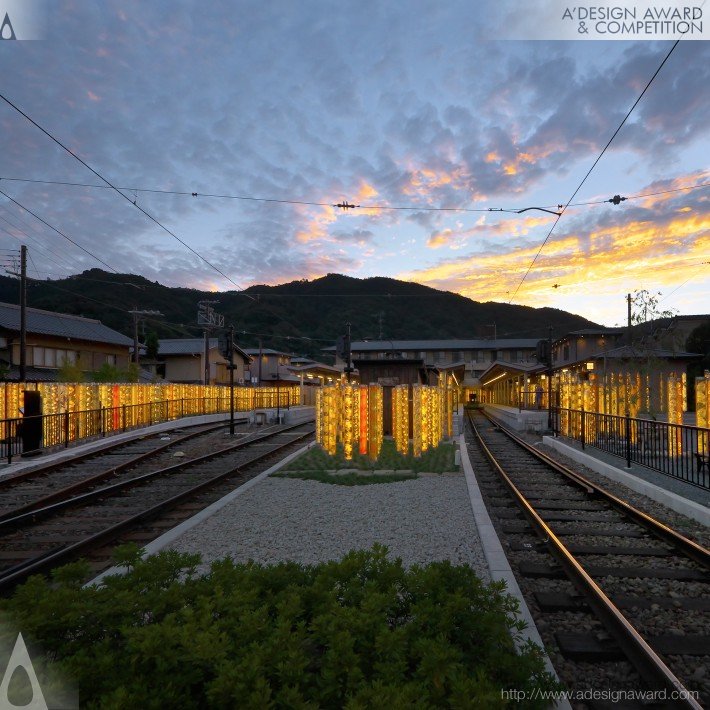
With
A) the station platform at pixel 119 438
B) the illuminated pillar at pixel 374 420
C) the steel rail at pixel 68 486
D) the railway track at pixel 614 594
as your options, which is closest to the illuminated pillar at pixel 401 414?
the illuminated pillar at pixel 374 420

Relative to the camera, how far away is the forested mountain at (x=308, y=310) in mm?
91562

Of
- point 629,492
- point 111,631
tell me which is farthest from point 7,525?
point 629,492

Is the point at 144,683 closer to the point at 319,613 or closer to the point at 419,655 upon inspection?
the point at 319,613

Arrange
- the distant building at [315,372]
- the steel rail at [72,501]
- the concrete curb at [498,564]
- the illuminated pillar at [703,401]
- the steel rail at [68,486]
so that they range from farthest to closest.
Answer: the distant building at [315,372]
the illuminated pillar at [703,401]
the steel rail at [68,486]
the steel rail at [72,501]
the concrete curb at [498,564]

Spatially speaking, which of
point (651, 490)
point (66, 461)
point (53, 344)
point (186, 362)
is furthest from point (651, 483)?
point (186, 362)

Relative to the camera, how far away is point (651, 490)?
10352mm

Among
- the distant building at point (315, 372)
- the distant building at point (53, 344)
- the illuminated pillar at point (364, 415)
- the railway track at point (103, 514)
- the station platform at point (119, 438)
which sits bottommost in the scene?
the station platform at point (119, 438)

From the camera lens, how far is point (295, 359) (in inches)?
3612

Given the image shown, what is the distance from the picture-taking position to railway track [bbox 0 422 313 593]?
681 centimetres

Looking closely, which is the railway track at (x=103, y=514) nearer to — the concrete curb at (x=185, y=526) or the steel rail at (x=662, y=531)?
the concrete curb at (x=185, y=526)

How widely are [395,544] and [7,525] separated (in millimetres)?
6454

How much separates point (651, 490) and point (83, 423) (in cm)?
2111

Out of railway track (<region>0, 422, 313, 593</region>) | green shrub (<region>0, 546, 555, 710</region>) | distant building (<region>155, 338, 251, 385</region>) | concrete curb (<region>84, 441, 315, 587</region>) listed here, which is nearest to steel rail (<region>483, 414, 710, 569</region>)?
green shrub (<region>0, 546, 555, 710</region>)

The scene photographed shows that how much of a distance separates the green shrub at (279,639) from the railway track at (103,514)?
3036 millimetres
